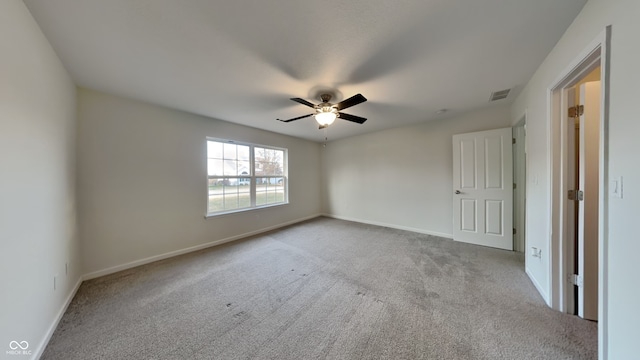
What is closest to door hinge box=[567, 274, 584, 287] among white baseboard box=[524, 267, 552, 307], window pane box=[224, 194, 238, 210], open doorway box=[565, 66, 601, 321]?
open doorway box=[565, 66, 601, 321]

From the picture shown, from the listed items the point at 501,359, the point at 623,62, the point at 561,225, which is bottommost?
the point at 501,359

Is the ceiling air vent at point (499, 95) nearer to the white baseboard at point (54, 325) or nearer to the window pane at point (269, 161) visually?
the window pane at point (269, 161)

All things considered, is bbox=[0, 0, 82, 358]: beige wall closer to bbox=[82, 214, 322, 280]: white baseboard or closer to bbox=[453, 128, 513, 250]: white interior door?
bbox=[82, 214, 322, 280]: white baseboard

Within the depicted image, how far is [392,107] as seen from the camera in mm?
3062

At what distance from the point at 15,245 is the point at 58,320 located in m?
1.00

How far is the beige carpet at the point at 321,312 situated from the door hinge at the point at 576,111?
5.70 ft

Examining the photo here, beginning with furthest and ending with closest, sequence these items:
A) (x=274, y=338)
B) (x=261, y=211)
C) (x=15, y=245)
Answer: (x=261, y=211)
(x=274, y=338)
(x=15, y=245)

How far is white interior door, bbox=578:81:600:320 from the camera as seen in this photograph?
1572mm

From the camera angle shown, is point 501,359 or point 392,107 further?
point 392,107

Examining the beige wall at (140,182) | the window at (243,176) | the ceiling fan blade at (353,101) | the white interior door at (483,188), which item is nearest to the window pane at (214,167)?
the window at (243,176)

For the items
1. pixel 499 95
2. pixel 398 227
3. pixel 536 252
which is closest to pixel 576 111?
pixel 499 95

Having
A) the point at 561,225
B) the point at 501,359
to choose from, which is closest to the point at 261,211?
the point at 501,359

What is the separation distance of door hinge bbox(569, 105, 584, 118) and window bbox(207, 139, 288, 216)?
4388mm

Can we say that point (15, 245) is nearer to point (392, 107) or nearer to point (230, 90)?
point (230, 90)
